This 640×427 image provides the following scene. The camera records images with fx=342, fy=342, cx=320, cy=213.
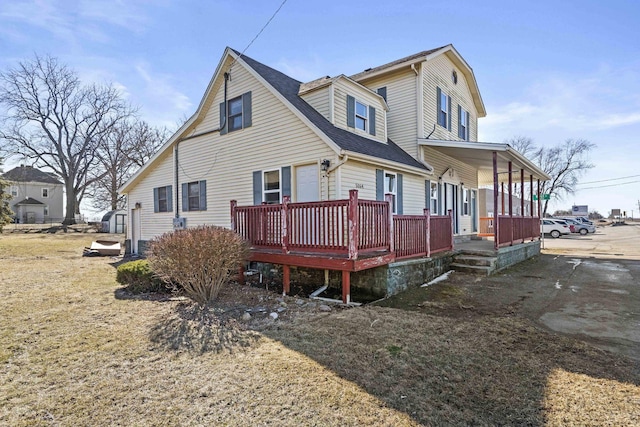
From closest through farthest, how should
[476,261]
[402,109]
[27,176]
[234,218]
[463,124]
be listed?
[234,218]
[476,261]
[402,109]
[463,124]
[27,176]

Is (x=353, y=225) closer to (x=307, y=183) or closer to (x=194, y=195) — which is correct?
(x=307, y=183)

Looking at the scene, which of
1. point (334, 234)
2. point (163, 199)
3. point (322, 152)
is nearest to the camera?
point (334, 234)

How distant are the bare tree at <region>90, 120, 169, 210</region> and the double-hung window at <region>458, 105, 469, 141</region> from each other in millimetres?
28807

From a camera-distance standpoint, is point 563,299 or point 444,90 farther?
point 444,90

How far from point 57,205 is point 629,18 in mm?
64722

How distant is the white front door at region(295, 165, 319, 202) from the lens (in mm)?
9023

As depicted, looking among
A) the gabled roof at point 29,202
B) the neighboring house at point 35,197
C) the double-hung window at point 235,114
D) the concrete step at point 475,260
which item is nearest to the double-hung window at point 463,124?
the concrete step at point 475,260

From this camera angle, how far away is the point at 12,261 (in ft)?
40.7

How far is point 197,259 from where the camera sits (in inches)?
239

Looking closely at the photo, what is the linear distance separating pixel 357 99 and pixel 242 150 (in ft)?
12.9

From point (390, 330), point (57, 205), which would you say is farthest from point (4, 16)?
point (57, 205)

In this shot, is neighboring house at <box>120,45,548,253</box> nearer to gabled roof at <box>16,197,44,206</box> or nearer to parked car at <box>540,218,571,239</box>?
parked car at <box>540,218,571,239</box>

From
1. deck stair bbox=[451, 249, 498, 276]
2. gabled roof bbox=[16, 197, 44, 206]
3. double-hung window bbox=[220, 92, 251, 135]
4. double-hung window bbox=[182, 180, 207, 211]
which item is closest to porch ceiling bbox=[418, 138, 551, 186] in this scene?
deck stair bbox=[451, 249, 498, 276]

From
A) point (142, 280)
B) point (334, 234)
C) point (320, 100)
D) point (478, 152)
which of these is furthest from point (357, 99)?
point (142, 280)
